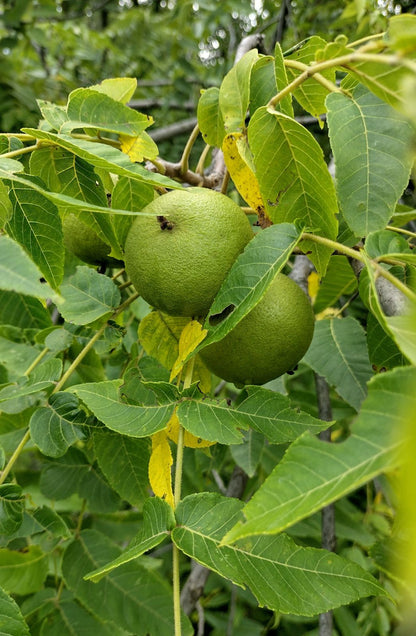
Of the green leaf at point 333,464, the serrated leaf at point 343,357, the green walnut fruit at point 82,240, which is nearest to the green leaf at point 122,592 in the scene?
the serrated leaf at point 343,357

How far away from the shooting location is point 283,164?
1422 millimetres

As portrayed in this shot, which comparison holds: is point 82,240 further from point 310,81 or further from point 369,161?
point 369,161

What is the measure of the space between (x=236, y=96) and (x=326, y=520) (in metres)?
1.49

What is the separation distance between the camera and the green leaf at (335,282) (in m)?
1.84

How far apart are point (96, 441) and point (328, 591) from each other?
0.80 metres

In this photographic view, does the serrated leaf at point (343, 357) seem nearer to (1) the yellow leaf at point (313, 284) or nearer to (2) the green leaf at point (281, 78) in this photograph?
(1) the yellow leaf at point (313, 284)

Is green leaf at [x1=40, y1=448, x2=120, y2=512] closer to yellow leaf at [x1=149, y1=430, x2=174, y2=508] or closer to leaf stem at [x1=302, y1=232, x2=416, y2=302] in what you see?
yellow leaf at [x1=149, y1=430, x2=174, y2=508]

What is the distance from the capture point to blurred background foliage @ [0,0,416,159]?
4.09 m

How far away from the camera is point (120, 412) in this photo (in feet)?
4.25

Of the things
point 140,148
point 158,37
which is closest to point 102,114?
point 140,148

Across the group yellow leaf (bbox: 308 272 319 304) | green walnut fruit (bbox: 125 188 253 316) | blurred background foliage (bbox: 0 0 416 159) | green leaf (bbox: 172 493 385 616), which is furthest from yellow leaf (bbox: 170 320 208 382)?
blurred background foliage (bbox: 0 0 416 159)

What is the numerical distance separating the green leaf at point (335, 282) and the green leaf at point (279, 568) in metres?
0.96

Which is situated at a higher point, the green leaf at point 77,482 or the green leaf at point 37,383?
the green leaf at point 37,383

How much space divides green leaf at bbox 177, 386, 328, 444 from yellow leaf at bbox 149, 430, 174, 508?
15 cm
